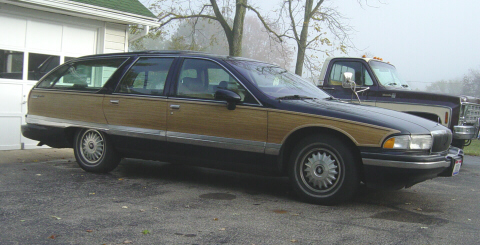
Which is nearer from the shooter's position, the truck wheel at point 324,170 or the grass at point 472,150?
the truck wheel at point 324,170

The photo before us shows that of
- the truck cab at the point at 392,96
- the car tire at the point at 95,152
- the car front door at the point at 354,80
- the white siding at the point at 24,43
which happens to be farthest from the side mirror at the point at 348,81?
the white siding at the point at 24,43

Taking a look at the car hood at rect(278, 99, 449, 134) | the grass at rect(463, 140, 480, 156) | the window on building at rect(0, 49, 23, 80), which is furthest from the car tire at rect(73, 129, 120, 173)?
the grass at rect(463, 140, 480, 156)

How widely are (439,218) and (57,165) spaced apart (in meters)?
5.49

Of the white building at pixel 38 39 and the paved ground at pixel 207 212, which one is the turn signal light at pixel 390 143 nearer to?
the paved ground at pixel 207 212

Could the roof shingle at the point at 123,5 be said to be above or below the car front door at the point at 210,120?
above

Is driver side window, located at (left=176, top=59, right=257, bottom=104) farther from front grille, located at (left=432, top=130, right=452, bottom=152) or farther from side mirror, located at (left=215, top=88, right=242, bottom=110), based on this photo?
front grille, located at (left=432, top=130, right=452, bottom=152)

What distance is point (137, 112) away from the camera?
21.0 feet

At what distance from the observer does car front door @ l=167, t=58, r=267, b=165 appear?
562 centimetres

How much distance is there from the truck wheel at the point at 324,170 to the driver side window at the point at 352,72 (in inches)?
179

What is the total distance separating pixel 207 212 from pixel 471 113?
20.7 ft

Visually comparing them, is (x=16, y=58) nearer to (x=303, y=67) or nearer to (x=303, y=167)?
(x=303, y=167)

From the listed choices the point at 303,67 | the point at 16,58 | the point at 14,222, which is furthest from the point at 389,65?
the point at 303,67

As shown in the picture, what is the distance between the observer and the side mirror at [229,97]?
5586 millimetres

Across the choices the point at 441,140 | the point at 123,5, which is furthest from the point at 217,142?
the point at 123,5
